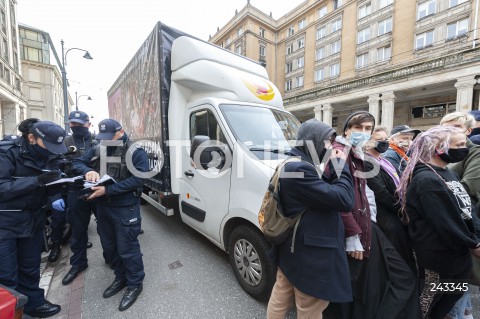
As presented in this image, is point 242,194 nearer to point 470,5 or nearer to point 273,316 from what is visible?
point 273,316

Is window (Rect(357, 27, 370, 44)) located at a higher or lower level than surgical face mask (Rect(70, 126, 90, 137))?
higher

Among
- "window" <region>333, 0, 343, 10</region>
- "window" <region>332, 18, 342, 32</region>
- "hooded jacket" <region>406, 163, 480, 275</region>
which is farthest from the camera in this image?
"window" <region>333, 0, 343, 10</region>

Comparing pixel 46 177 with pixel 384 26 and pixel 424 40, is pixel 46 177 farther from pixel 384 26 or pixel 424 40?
pixel 384 26

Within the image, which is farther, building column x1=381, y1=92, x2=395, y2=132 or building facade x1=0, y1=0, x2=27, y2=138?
building facade x1=0, y1=0, x2=27, y2=138

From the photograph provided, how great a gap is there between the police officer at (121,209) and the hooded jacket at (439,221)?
8.76ft

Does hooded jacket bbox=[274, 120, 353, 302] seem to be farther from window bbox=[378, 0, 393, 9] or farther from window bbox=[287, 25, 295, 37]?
window bbox=[287, 25, 295, 37]

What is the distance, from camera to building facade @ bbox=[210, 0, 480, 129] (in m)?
15.8

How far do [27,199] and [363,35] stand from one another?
30.4 meters

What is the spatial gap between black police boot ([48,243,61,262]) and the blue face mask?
4.53 meters

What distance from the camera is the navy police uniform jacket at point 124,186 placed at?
2.39m

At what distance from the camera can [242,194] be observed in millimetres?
2424

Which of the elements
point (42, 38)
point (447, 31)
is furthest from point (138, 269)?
point (42, 38)

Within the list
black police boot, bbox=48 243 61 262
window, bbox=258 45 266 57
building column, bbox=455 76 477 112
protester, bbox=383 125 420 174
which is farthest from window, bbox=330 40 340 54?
black police boot, bbox=48 243 61 262

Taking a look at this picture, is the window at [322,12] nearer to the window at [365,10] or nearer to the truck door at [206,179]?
the window at [365,10]
